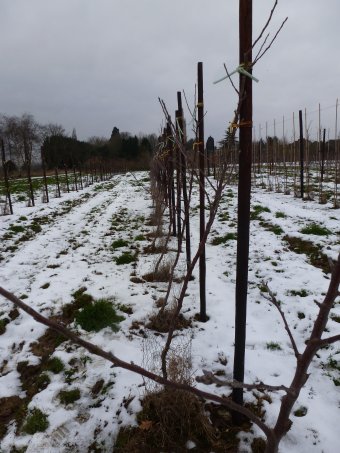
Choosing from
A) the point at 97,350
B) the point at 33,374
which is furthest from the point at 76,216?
the point at 97,350

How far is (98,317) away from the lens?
371cm

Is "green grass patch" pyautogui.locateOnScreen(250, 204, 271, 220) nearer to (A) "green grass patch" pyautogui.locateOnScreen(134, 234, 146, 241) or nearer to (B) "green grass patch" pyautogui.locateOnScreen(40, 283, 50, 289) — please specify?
(A) "green grass patch" pyautogui.locateOnScreen(134, 234, 146, 241)

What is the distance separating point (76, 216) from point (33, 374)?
26.3 feet

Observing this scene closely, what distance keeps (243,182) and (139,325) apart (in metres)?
2.36

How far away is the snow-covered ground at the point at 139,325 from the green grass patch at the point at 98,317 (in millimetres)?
75

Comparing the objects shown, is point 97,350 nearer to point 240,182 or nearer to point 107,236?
point 240,182

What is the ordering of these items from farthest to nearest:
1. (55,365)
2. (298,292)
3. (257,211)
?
(257,211)
(298,292)
(55,365)

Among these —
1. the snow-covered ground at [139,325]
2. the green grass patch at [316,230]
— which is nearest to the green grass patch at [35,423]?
the snow-covered ground at [139,325]

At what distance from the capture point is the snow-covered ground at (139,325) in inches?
92.7

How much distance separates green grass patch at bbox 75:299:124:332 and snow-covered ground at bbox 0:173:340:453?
0.07m

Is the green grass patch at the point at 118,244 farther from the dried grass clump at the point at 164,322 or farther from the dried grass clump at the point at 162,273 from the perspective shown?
the dried grass clump at the point at 164,322

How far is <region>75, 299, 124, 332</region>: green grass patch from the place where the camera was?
11.8 ft

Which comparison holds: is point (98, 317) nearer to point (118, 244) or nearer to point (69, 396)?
point (69, 396)

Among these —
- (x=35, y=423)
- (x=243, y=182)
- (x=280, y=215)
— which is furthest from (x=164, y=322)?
(x=280, y=215)
